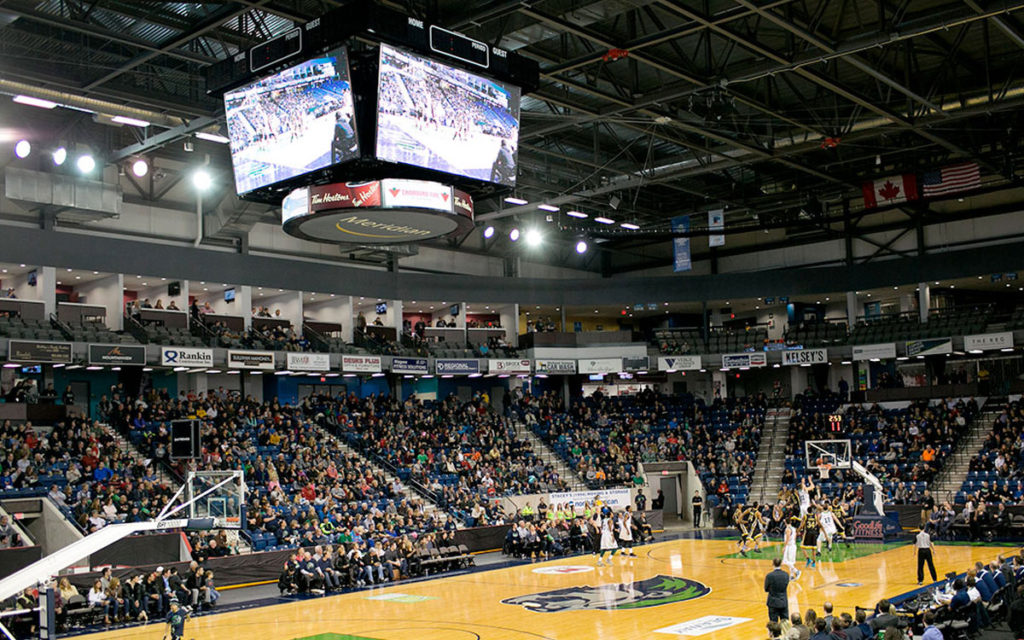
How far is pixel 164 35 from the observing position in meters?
25.9

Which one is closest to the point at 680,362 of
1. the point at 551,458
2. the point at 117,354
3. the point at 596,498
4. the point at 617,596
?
the point at 551,458

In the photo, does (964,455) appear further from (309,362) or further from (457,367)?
(309,362)

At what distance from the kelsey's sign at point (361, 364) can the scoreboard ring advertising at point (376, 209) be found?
68.8 ft

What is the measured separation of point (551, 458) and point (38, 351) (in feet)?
69.7

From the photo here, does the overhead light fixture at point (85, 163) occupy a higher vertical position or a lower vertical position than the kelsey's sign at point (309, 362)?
higher

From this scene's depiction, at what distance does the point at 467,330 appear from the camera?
164ft

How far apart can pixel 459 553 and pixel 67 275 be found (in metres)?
18.3

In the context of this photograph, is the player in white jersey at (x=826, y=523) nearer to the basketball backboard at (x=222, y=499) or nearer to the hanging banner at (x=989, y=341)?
the basketball backboard at (x=222, y=499)

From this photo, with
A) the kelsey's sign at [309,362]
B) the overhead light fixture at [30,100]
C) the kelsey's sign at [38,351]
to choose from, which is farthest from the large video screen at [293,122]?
the kelsey's sign at [309,362]

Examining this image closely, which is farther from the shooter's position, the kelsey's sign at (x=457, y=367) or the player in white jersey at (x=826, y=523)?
the kelsey's sign at (x=457, y=367)

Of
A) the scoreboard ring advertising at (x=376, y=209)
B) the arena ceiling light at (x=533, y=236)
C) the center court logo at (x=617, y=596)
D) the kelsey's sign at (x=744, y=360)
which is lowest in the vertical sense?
the center court logo at (x=617, y=596)

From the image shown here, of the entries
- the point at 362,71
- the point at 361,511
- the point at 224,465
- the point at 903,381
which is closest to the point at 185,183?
the point at 224,465

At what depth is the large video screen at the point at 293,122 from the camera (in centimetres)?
1758

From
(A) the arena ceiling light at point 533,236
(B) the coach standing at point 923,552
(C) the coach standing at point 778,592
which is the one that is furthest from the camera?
(A) the arena ceiling light at point 533,236
